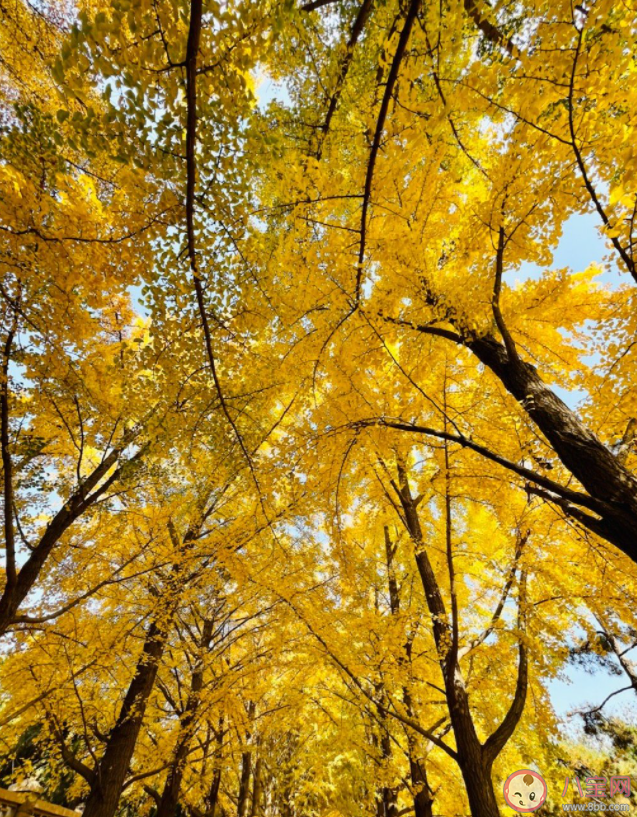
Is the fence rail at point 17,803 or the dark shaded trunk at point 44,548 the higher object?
the dark shaded trunk at point 44,548

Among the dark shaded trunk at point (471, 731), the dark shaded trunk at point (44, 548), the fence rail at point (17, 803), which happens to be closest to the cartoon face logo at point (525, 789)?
the dark shaded trunk at point (471, 731)

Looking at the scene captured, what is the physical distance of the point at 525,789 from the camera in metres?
4.51

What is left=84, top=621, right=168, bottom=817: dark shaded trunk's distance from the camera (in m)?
3.98

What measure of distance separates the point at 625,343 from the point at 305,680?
6.22m

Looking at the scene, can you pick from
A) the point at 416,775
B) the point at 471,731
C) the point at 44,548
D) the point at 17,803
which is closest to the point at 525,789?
the point at 416,775

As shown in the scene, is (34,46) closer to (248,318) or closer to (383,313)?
(248,318)

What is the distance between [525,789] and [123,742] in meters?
5.01

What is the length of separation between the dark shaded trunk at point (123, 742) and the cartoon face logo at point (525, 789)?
4.53 m

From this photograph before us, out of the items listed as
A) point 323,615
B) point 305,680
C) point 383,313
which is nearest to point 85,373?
point 383,313

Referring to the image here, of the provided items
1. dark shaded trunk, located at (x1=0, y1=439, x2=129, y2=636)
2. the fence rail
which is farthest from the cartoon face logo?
dark shaded trunk, located at (x1=0, y1=439, x2=129, y2=636)

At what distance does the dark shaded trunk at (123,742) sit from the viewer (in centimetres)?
Result: 398

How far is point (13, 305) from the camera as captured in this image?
2637 mm

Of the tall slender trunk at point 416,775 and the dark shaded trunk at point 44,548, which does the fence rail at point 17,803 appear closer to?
the dark shaded trunk at point 44,548

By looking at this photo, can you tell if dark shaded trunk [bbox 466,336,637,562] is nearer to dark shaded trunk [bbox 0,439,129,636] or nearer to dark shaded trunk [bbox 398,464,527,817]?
dark shaded trunk [bbox 398,464,527,817]
